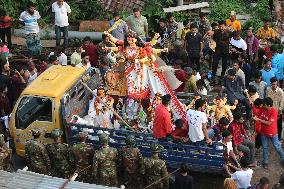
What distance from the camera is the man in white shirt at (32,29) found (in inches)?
642

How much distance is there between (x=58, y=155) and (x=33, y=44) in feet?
21.6

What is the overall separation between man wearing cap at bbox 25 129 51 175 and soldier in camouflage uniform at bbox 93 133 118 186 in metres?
1.04

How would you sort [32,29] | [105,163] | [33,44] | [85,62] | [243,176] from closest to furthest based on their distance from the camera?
1. [243,176]
2. [105,163]
3. [85,62]
4. [32,29]
5. [33,44]

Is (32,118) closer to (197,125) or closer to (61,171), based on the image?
(61,171)

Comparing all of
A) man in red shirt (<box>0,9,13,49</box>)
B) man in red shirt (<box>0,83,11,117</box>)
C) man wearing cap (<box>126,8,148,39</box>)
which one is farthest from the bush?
man in red shirt (<box>0,83,11,117</box>)

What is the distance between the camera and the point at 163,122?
10.7 m

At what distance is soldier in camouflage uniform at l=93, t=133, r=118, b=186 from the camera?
10469mm

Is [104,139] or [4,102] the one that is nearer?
[104,139]

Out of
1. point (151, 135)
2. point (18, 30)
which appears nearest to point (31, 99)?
point (151, 135)

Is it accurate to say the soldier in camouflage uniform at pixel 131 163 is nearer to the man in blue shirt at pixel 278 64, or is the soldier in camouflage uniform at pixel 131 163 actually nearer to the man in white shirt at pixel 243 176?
the man in white shirt at pixel 243 176

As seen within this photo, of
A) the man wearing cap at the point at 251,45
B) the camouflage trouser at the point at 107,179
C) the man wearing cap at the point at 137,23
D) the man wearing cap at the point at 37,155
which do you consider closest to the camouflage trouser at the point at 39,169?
the man wearing cap at the point at 37,155

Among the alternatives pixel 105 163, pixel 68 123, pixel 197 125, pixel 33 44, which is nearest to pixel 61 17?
pixel 33 44

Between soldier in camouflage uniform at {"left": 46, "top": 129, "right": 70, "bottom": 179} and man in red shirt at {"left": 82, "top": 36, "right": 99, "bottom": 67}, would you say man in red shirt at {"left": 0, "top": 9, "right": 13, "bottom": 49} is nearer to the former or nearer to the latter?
man in red shirt at {"left": 82, "top": 36, "right": 99, "bottom": 67}

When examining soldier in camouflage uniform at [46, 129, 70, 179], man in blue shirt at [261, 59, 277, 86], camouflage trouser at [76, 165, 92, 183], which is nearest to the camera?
soldier in camouflage uniform at [46, 129, 70, 179]
